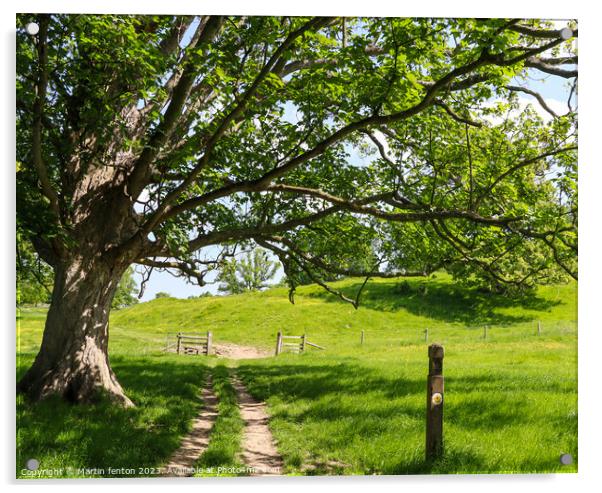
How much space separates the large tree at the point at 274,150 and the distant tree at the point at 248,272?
1.52 ft

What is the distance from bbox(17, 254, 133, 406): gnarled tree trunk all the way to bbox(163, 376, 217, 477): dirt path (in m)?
1.24

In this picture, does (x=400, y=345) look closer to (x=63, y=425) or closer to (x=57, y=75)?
(x=63, y=425)

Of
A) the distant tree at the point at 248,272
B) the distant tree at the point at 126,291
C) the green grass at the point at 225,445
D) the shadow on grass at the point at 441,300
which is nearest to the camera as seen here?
the green grass at the point at 225,445

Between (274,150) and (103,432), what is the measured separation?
500 centimetres

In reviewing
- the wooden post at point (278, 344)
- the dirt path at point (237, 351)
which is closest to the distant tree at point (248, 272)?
the wooden post at point (278, 344)

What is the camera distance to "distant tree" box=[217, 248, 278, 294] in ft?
32.9

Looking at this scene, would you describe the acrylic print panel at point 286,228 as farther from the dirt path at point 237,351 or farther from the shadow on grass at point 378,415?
the dirt path at point 237,351

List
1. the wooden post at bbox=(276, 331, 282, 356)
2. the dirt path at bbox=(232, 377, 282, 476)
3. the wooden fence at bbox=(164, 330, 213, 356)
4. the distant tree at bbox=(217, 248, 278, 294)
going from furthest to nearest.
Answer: the wooden post at bbox=(276, 331, 282, 356), the wooden fence at bbox=(164, 330, 213, 356), the distant tree at bbox=(217, 248, 278, 294), the dirt path at bbox=(232, 377, 282, 476)

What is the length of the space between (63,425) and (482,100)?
779cm

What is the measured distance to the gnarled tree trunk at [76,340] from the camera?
741cm

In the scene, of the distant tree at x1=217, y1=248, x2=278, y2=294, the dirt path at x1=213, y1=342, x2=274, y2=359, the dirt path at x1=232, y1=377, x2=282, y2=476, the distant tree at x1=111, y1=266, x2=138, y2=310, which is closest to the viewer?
the dirt path at x1=232, y1=377, x2=282, y2=476

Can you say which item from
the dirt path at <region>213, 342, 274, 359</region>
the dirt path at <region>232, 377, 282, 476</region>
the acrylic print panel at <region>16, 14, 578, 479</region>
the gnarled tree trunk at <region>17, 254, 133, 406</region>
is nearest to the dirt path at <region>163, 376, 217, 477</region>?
the acrylic print panel at <region>16, 14, 578, 479</region>

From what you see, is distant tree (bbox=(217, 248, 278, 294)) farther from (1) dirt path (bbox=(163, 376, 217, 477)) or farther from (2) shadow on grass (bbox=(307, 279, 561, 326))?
(1) dirt path (bbox=(163, 376, 217, 477))

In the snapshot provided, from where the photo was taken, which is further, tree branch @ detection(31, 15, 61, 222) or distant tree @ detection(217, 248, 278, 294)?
distant tree @ detection(217, 248, 278, 294)
